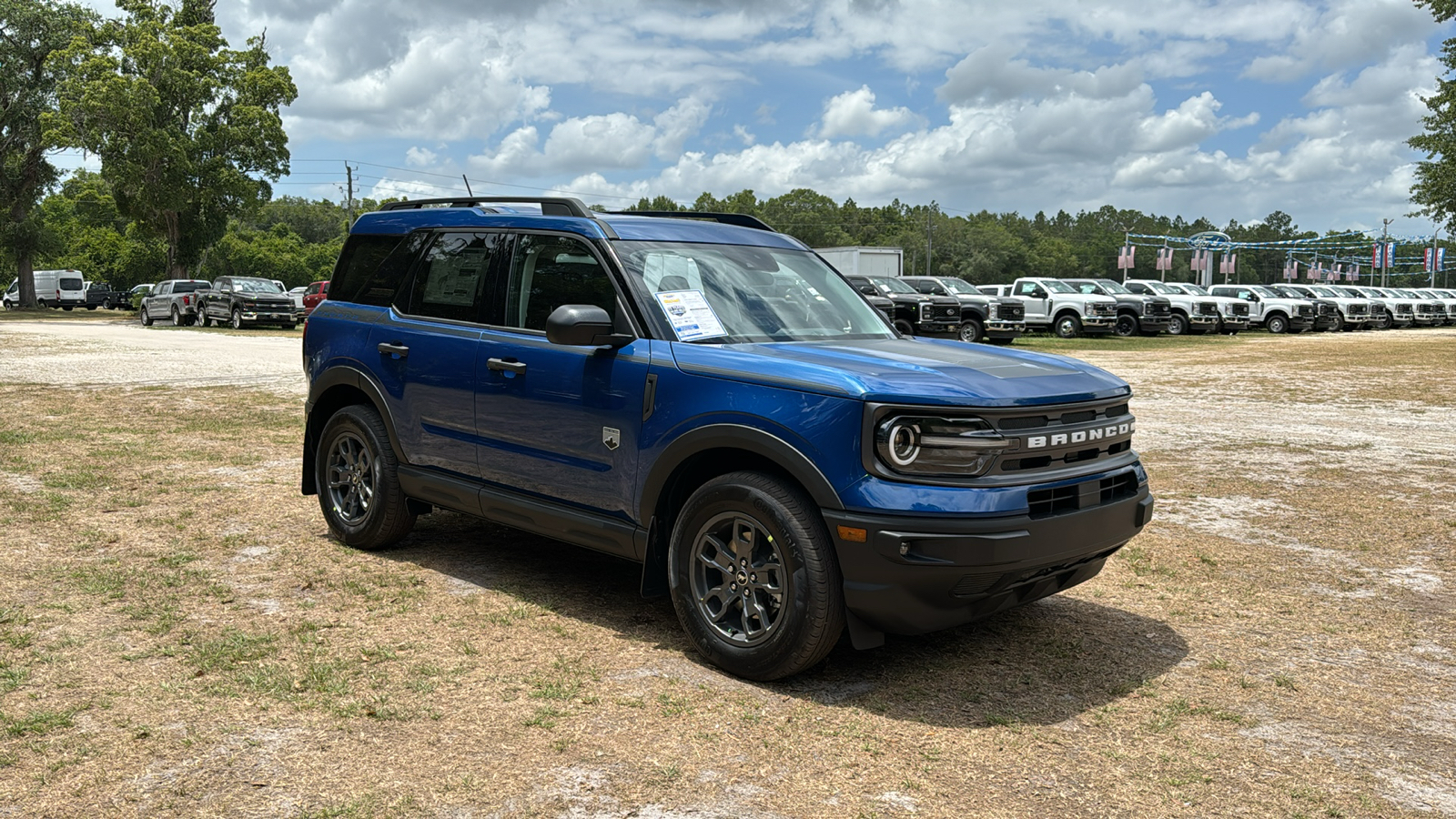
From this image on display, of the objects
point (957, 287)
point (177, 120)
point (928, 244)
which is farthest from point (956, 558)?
point (928, 244)

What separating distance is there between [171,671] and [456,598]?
55.7 inches

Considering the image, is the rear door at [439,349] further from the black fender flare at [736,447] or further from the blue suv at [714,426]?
the black fender flare at [736,447]

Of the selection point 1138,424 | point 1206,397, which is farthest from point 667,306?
point 1206,397

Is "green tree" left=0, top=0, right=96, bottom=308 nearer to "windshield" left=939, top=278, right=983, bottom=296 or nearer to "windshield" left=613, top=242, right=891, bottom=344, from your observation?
"windshield" left=939, top=278, right=983, bottom=296

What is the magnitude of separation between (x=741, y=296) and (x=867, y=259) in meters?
33.9

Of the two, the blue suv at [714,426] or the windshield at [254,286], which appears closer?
the blue suv at [714,426]

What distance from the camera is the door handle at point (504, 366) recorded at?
A: 5.34m

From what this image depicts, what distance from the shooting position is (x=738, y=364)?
179 inches

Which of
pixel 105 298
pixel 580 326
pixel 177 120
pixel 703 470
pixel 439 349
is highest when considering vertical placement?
pixel 177 120

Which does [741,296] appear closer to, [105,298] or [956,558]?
[956,558]

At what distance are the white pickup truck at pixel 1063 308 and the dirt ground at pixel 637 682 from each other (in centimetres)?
2558

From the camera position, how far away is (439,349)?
19.1 ft

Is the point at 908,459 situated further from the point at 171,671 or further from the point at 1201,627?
the point at 171,671

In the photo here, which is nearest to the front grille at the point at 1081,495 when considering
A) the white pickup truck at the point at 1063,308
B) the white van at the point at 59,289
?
the white pickup truck at the point at 1063,308
